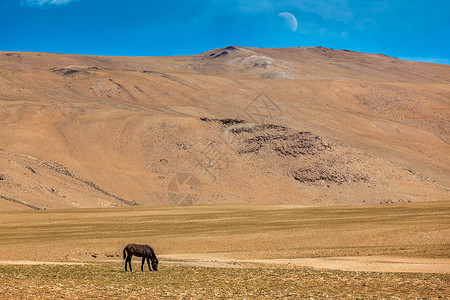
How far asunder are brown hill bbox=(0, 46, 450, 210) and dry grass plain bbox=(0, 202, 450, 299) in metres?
20.2

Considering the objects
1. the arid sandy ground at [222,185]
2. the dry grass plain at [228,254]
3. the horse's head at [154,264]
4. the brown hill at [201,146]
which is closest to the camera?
the dry grass plain at [228,254]

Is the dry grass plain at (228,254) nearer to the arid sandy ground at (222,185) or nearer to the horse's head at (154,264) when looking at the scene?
the arid sandy ground at (222,185)

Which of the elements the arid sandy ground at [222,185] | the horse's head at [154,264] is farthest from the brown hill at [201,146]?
the horse's head at [154,264]

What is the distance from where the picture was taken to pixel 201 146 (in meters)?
97.5

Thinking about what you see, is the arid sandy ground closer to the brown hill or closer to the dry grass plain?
the dry grass plain

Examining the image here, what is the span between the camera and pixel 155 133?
100 meters

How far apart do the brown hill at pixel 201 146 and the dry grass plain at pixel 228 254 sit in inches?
794

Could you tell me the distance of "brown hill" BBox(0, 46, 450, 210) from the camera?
264ft

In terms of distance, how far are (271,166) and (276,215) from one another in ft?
126

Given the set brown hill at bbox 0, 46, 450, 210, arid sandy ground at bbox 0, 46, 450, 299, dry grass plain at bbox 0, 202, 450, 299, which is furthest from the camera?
brown hill at bbox 0, 46, 450, 210

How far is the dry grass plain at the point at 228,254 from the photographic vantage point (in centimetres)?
1614

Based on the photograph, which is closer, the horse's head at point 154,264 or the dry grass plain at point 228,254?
the dry grass plain at point 228,254

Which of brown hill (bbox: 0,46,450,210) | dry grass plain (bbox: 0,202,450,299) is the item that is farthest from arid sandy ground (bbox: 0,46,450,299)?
brown hill (bbox: 0,46,450,210)

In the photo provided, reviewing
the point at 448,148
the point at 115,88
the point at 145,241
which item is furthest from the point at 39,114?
the point at 448,148
